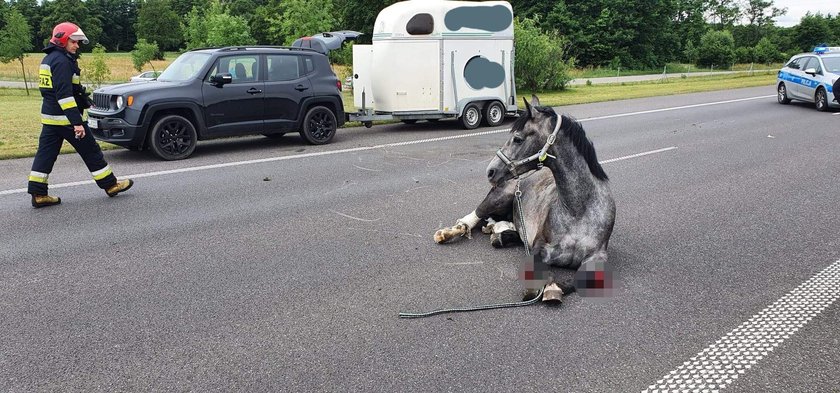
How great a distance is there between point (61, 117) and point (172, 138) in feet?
10.3

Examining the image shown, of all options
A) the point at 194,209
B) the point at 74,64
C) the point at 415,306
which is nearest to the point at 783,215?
the point at 415,306

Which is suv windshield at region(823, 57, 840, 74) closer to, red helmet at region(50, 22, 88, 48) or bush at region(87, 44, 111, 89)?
red helmet at region(50, 22, 88, 48)

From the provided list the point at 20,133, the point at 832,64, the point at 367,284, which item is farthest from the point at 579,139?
the point at 832,64

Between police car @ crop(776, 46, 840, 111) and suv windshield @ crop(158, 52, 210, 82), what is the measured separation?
18255 millimetres

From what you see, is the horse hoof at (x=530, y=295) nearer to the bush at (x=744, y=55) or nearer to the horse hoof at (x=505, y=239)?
the horse hoof at (x=505, y=239)

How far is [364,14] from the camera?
6462 centimetres

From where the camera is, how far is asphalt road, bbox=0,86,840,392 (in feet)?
13.0

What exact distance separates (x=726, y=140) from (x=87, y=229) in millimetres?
12783

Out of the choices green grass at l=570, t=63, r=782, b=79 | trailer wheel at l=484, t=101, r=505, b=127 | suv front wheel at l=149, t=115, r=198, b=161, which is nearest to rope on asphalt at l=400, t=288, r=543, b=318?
suv front wheel at l=149, t=115, r=198, b=161

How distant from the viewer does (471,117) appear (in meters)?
→ 16.4

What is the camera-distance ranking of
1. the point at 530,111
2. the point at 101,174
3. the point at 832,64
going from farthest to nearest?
the point at 832,64 < the point at 101,174 < the point at 530,111

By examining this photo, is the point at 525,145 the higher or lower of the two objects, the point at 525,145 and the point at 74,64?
the lower

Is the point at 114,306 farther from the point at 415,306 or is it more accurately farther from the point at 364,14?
the point at 364,14

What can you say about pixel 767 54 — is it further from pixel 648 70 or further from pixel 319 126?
pixel 319 126
